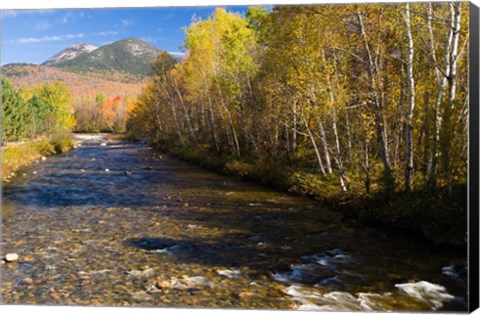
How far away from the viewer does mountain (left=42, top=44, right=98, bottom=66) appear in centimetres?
849

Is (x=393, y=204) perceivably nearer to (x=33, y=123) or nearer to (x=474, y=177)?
(x=474, y=177)

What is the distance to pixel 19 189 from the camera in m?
12.4

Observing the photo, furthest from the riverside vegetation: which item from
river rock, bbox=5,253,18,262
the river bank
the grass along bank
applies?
the river bank

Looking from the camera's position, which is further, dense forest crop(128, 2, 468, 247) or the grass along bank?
the grass along bank

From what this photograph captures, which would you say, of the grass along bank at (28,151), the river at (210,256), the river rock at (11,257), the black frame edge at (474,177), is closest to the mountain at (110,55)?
the river at (210,256)

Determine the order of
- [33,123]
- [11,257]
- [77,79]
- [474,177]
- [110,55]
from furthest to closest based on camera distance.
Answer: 1. [33,123]
2. [77,79]
3. [110,55]
4. [11,257]
5. [474,177]

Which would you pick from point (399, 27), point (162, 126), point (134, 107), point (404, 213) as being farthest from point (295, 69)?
point (162, 126)

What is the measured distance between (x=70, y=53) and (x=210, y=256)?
465 centimetres

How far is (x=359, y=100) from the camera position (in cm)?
931

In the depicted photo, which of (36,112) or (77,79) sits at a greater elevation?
(77,79)

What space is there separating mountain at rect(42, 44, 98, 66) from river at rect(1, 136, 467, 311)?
3.18 metres

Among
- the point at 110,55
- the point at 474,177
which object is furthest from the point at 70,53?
the point at 474,177

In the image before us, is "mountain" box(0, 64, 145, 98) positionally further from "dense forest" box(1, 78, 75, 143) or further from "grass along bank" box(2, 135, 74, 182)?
"grass along bank" box(2, 135, 74, 182)

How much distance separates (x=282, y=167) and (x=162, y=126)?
12.8m
